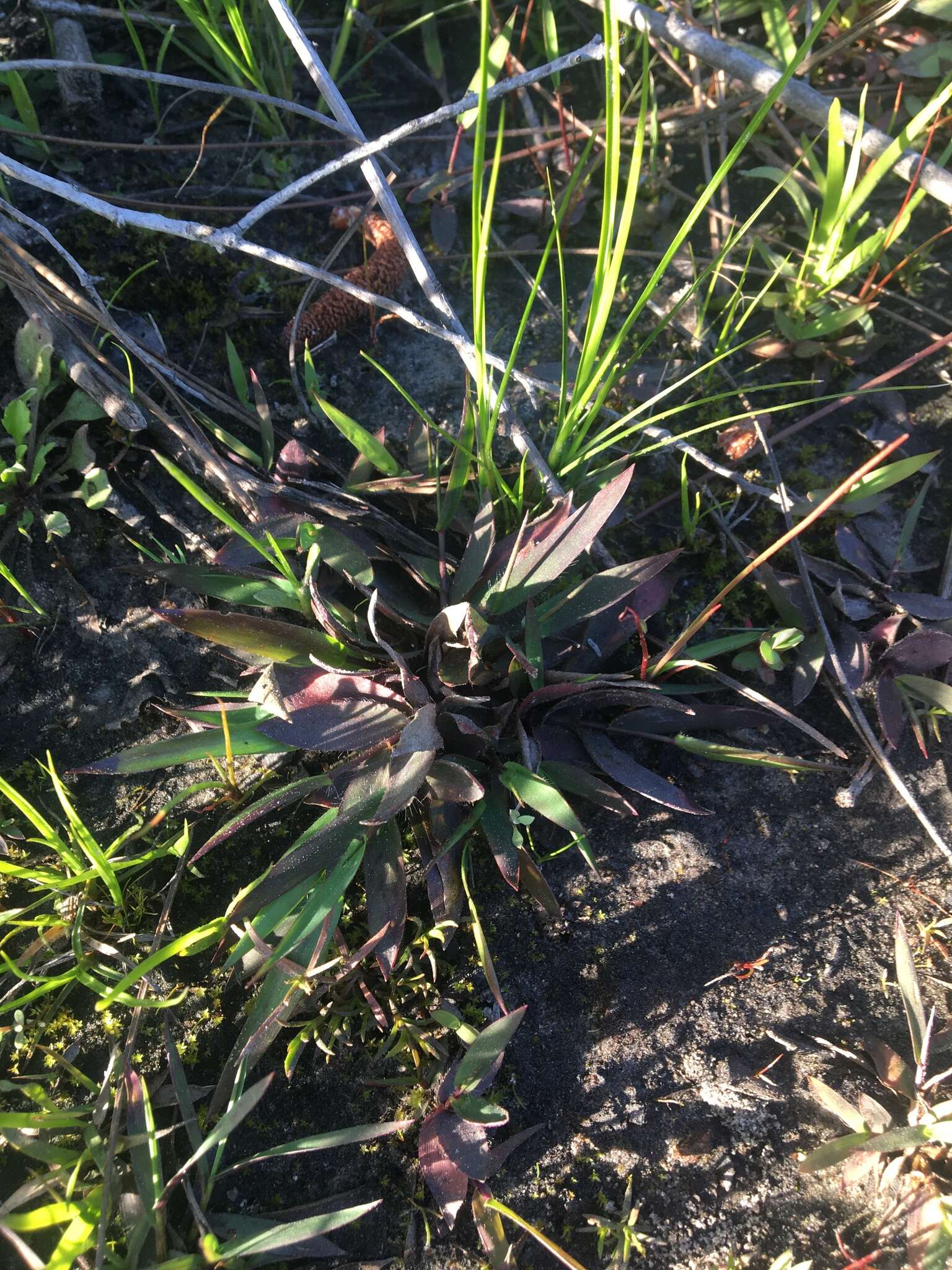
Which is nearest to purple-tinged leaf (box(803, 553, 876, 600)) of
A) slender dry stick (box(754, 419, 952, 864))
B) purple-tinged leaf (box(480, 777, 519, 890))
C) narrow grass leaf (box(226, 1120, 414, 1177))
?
slender dry stick (box(754, 419, 952, 864))

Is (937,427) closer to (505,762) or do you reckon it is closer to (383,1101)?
(505,762)

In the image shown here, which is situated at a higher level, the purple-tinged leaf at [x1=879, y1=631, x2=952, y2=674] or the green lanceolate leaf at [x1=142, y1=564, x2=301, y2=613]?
the green lanceolate leaf at [x1=142, y1=564, x2=301, y2=613]

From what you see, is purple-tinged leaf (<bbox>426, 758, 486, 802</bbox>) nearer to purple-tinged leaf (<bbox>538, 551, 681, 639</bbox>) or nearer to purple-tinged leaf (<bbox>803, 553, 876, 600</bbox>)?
purple-tinged leaf (<bbox>538, 551, 681, 639</bbox>)

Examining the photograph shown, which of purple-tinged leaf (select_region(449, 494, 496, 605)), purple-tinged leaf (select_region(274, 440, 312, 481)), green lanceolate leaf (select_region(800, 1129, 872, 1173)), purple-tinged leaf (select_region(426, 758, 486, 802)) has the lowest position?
green lanceolate leaf (select_region(800, 1129, 872, 1173))

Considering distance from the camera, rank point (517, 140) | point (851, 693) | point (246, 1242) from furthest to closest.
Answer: point (517, 140) < point (851, 693) < point (246, 1242)

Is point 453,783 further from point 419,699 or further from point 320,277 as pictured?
point 320,277

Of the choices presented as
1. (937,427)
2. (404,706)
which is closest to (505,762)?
(404,706)
